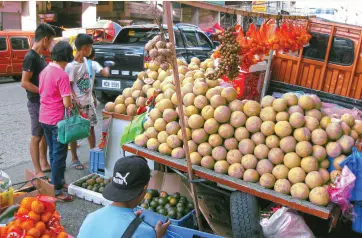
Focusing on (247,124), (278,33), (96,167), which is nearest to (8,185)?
(96,167)

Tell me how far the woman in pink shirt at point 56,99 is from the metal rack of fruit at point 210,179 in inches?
36.9

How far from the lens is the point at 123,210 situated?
2.09m

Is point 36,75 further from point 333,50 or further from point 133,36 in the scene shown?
point 133,36

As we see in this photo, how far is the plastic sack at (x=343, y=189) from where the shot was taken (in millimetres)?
3143

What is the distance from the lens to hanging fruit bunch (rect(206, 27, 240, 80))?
4.20 metres

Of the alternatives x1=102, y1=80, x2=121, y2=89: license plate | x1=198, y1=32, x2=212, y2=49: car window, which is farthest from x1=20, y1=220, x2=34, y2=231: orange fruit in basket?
x1=198, y1=32, x2=212, y2=49: car window

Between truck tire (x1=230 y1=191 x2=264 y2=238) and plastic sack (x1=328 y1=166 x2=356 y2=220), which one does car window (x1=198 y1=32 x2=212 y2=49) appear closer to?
truck tire (x1=230 y1=191 x2=264 y2=238)

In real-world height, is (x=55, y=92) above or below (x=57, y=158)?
above

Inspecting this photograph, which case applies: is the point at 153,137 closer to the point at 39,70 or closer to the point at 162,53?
the point at 162,53

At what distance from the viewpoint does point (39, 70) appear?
489cm

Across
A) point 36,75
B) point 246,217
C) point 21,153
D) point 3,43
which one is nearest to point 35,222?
point 246,217

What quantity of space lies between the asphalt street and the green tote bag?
26.5 inches

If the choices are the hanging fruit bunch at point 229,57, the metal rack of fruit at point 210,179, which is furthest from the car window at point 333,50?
the metal rack of fruit at point 210,179

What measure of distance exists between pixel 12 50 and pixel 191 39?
705 centimetres
